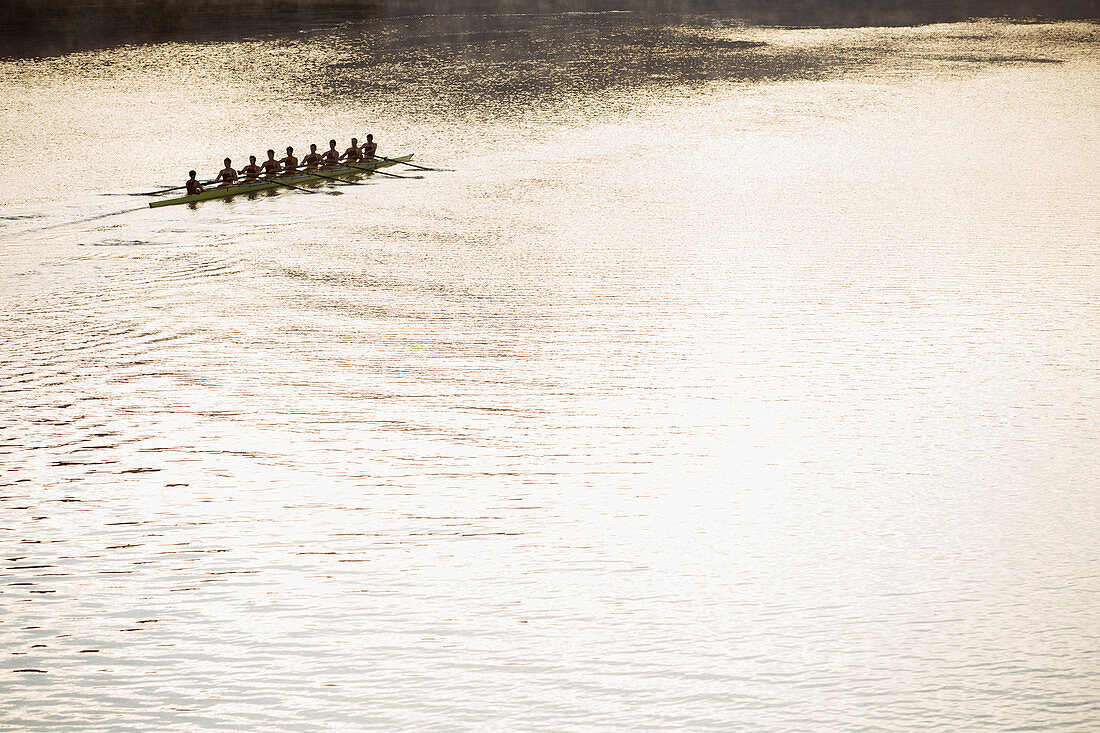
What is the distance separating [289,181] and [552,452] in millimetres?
11196

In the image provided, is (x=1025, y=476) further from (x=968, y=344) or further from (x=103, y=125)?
(x=103, y=125)

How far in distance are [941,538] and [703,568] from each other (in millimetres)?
1724

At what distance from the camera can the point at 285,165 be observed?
17391 mm

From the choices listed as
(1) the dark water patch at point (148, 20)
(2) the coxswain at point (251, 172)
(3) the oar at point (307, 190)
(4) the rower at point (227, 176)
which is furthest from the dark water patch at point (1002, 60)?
(4) the rower at point (227, 176)

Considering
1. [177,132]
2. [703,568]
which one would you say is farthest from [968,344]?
[177,132]

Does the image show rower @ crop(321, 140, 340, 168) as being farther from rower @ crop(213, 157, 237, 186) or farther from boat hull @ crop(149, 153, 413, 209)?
rower @ crop(213, 157, 237, 186)

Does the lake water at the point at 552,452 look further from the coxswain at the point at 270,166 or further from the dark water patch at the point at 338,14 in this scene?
the dark water patch at the point at 338,14

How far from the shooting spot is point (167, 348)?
9984mm

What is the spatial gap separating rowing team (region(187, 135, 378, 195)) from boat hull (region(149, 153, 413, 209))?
8 cm

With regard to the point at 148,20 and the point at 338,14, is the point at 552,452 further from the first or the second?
the point at 338,14

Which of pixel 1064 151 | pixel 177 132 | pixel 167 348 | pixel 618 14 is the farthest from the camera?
pixel 618 14

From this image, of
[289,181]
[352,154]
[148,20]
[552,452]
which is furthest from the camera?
[148,20]

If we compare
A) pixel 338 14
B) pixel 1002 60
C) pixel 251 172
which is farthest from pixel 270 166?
pixel 338 14

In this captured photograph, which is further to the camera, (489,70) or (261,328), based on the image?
(489,70)
